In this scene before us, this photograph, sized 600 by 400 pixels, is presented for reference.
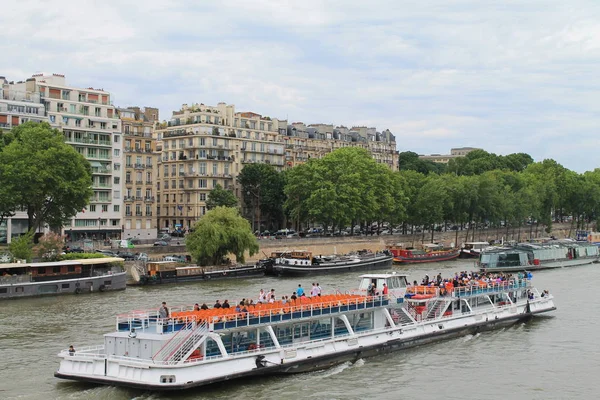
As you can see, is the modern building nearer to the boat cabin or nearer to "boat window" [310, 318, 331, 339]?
the boat cabin

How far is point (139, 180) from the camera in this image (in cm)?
10419

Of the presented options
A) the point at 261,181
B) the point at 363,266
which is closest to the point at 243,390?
the point at 363,266

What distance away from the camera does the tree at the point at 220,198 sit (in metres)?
111

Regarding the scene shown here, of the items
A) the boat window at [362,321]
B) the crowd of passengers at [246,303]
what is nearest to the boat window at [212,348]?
the crowd of passengers at [246,303]

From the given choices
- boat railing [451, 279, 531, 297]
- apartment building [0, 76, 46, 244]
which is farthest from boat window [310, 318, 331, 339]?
apartment building [0, 76, 46, 244]

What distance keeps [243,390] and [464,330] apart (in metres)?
15.9

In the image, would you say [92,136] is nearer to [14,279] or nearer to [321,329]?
[14,279]

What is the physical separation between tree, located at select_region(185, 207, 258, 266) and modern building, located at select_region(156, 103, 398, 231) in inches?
1545

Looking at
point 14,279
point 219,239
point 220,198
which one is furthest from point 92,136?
point 14,279

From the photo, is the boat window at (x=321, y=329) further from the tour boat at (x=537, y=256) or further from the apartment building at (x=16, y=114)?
the apartment building at (x=16, y=114)

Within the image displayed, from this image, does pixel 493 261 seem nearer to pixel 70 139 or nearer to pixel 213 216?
pixel 213 216

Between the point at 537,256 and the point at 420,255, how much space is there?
13514 mm

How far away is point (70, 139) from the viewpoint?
92500 mm

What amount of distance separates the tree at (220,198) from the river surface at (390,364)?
179 ft
